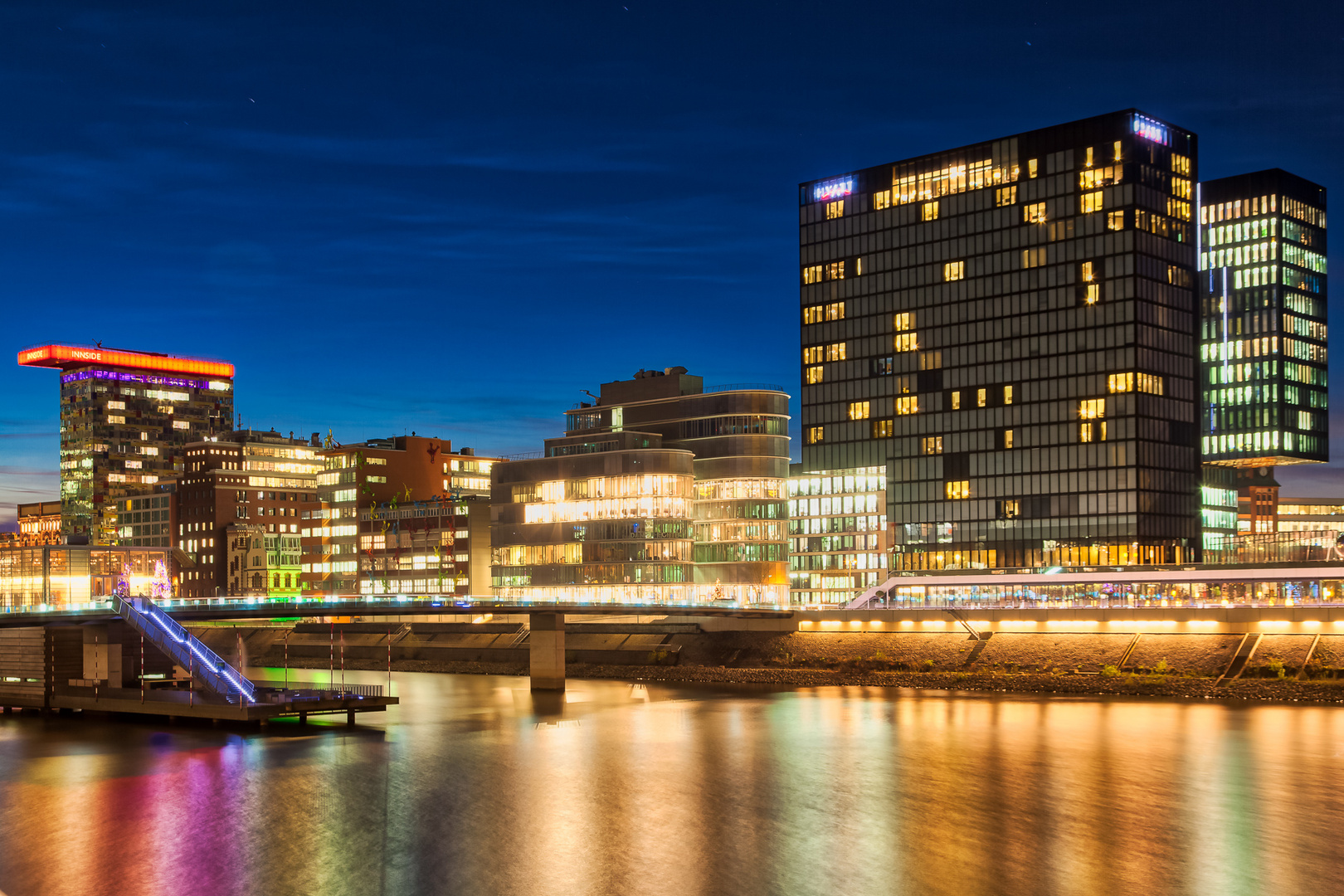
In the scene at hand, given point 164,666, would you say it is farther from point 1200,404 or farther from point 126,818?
point 1200,404

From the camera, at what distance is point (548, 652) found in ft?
451

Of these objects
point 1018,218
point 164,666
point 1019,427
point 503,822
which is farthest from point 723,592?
point 503,822

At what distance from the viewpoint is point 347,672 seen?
564ft

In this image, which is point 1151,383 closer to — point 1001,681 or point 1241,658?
point 1001,681

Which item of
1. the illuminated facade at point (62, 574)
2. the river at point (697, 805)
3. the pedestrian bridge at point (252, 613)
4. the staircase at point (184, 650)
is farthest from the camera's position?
the illuminated facade at point (62, 574)

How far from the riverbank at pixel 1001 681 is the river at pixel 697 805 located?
19.1 ft

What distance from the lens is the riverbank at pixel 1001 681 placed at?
10656 cm

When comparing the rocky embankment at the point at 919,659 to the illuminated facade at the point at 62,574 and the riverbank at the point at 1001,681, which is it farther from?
the illuminated facade at the point at 62,574

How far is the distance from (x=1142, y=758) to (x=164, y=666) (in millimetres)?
78605

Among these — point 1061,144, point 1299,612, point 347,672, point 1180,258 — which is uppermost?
point 1061,144

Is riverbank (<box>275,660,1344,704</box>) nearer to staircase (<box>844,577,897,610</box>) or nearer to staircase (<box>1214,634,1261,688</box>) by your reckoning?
staircase (<box>1214,634,1261,688</box>)

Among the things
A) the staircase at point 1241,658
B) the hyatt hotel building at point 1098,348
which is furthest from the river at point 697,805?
the hyatt hotel building at point 1098,348

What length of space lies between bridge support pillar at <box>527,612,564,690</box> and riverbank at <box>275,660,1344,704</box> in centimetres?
1330

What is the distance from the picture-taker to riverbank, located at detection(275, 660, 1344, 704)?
107m
